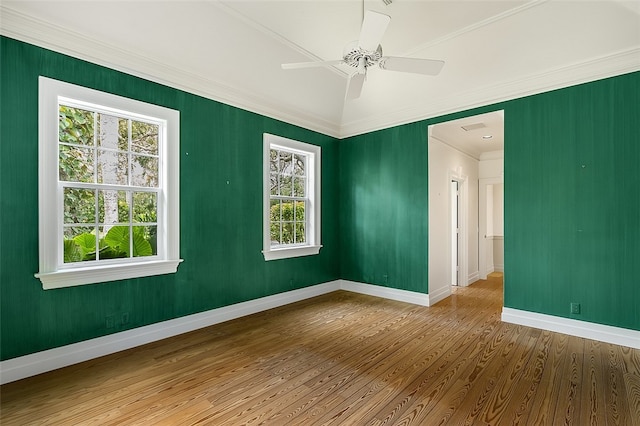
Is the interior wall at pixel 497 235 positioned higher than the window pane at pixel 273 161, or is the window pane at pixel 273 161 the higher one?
the window pane at pixel 273 161

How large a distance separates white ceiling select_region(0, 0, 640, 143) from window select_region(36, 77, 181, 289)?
0.47 m

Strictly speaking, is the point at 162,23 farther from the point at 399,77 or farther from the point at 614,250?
the point at 614,250

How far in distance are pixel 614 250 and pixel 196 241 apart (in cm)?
466

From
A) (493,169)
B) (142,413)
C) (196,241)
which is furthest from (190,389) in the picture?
(493,169)

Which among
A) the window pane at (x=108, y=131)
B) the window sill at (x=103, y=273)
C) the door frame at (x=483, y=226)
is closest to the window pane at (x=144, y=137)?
the window pane at (x=108, y=131)

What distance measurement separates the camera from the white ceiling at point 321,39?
2801 millimetres

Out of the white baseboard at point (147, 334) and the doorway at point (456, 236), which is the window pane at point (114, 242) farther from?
the doorway at point (456, 236)

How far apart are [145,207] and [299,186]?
2414 mm

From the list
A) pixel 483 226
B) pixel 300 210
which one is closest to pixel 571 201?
pixel 483 226

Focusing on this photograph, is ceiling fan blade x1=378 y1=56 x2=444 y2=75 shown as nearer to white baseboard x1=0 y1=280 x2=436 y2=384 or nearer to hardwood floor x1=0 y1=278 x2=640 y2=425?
hardwood floor x1=0 y1=278 x2=640 y2=425

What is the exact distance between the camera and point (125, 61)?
121 inches

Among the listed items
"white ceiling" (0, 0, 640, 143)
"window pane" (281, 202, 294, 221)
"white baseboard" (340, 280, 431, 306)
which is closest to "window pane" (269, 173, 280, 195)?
"window pane" (281, 202, 294, 221)

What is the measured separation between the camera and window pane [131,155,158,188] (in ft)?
10.9

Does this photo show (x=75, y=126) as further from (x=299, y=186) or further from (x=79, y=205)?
(x=299, y=186)
